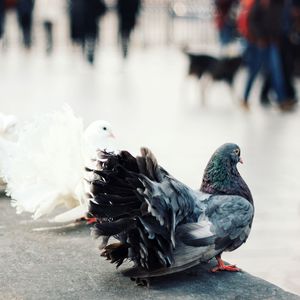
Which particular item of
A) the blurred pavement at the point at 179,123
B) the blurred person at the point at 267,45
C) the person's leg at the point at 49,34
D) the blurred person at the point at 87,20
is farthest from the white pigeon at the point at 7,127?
the person's leg at the point at 49,34

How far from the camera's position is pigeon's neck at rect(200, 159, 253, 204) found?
4867mm

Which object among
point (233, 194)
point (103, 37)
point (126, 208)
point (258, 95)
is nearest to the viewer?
point (126, 208)

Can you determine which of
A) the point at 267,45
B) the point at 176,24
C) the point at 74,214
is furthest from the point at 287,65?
the point at 176,24

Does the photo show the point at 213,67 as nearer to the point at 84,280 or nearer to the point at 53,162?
the point at 53,162

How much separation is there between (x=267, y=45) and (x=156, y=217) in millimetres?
8561

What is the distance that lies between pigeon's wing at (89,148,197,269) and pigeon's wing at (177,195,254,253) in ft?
0.31

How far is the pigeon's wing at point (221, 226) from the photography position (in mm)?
4570

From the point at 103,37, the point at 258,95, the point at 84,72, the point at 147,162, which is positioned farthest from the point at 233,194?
the point at 103,37

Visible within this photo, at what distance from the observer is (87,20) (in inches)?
774

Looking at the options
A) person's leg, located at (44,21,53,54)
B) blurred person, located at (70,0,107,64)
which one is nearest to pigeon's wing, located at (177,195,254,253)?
blurred person, located at (70,0,107,64)

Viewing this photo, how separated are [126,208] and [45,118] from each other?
1.56 m

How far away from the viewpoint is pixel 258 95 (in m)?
14.4

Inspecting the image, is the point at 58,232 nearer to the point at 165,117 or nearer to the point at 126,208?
the point at 126,208

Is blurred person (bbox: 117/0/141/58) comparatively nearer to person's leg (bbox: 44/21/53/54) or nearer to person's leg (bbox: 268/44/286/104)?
person's leg (bbox: 44/21/53/54)
